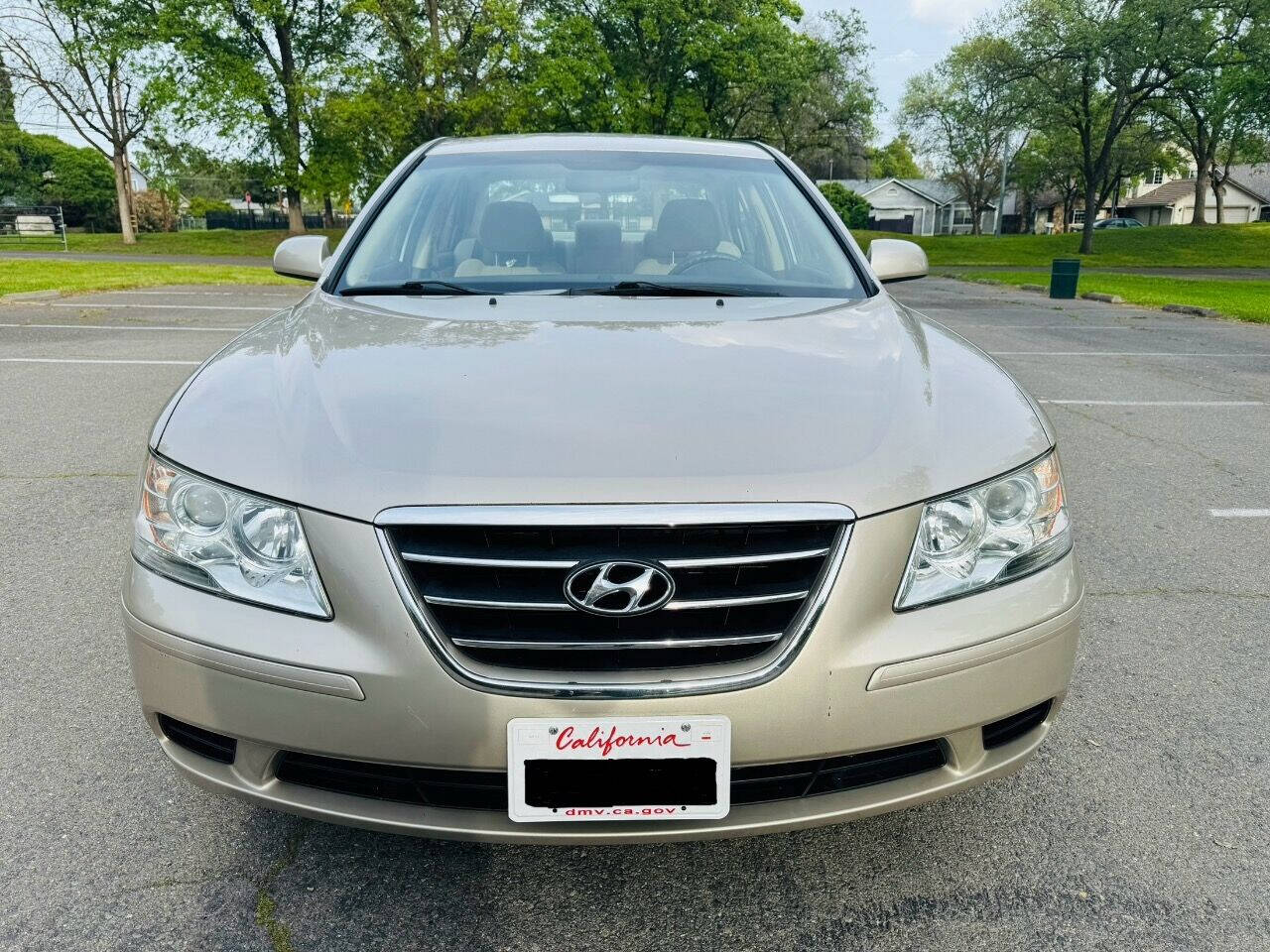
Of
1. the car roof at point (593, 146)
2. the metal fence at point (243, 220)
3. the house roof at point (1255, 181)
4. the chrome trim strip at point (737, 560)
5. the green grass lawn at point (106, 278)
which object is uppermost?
the house roof at point (1255, 181)

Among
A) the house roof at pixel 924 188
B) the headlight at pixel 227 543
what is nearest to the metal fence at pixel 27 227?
the headlight at pixel 227 543

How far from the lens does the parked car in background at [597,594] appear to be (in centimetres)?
150

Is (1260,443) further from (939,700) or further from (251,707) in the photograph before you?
(251,707)

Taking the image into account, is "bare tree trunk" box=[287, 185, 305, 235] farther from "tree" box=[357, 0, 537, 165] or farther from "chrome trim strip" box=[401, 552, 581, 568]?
"chrome trim strip" box=[401, 552, 581, 568]

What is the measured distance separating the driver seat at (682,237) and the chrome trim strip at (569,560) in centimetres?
136

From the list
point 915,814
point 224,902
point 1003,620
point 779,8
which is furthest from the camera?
point 779,8

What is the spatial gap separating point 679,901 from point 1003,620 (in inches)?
32.1

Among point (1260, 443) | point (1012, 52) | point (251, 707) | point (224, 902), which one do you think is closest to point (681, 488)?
point (251, 707)

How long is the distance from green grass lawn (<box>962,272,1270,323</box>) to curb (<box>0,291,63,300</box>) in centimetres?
1649

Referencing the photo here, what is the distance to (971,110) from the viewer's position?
35.4 meters

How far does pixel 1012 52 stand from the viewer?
32.2 m

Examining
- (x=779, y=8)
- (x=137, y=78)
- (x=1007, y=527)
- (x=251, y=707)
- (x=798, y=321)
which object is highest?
(x=779, y=8)

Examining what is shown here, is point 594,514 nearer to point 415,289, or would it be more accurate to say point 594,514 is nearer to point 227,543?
point 227,543

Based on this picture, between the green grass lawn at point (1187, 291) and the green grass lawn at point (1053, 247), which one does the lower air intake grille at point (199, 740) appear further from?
the green grass lawn at point (1053, 247)
